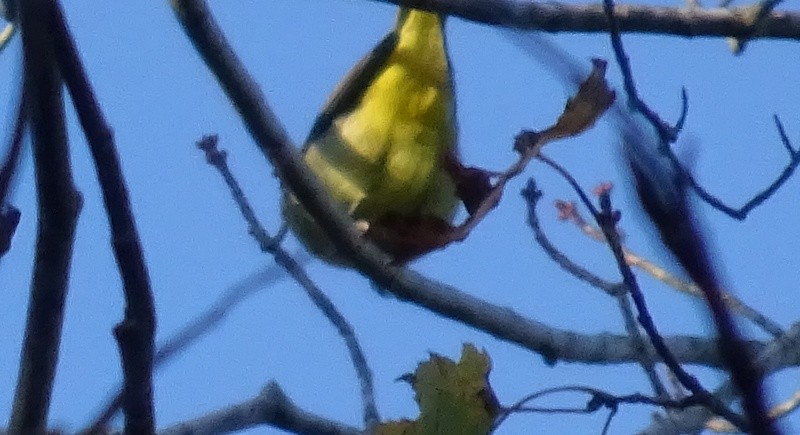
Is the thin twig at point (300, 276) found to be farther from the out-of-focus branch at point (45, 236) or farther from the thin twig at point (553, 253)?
the out-of-focus branch at point (45, 236)

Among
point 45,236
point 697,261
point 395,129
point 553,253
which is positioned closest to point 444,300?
point 553,253

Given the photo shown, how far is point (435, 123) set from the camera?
3.98m

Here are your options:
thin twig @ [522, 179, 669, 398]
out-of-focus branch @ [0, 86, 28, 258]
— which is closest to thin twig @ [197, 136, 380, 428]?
thin twig @ [522, 179, 669, 398]

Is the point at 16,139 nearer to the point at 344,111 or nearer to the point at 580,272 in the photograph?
the point at 580,272

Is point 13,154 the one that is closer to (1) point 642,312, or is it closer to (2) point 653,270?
(1) point 642,312

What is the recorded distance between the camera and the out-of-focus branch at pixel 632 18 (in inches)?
78.9

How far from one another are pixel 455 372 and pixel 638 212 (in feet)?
2.81

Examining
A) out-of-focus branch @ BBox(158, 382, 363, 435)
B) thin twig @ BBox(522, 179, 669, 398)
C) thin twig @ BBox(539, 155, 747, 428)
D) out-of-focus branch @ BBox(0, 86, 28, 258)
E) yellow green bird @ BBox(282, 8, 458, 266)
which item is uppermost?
yellow green bird @ BBox(282, 8, 458, 266)

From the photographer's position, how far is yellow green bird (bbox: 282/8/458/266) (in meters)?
3.94

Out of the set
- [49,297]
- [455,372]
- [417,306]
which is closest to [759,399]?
[49,297]

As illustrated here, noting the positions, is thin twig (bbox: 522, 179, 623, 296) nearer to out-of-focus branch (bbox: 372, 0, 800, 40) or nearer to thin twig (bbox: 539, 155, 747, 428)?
out-of-focus branch (bbox: 372, 0, 800, 40)

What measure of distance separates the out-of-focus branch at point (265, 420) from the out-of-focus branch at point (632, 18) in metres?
0.86

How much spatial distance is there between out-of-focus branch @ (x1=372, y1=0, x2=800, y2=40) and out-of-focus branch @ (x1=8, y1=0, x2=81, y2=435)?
1268mm

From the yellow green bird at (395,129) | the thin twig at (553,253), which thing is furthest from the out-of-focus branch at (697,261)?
the yellow green bird at (395,129)
